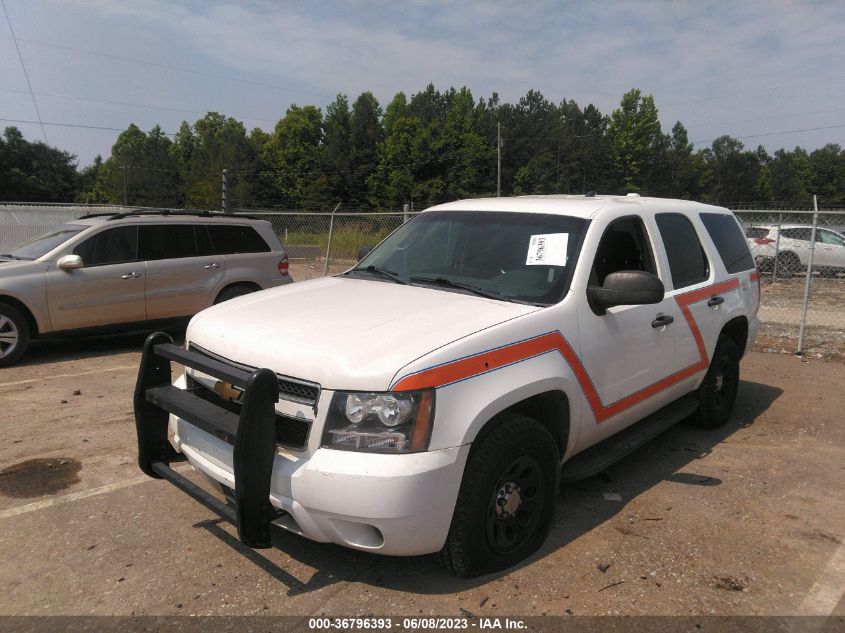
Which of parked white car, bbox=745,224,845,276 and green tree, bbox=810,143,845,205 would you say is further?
green tree, bbox=810,143,845,205

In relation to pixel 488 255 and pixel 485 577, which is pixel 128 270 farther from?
pixel 485 577

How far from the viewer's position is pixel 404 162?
246 ft

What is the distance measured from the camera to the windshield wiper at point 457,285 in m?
3.47

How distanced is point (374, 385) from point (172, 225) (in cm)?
681

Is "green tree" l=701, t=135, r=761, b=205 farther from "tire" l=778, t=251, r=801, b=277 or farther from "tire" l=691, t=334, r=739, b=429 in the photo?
"tire" l=691, t=334, r=739, b=429

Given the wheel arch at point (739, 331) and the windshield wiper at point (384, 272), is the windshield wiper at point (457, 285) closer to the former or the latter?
the windshield wiper at point (384, 272)

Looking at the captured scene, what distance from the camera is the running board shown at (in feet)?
11.7

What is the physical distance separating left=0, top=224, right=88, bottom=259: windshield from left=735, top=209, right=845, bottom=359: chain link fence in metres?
8.59

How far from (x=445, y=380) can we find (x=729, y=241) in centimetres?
378

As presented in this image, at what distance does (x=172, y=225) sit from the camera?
27.7ft

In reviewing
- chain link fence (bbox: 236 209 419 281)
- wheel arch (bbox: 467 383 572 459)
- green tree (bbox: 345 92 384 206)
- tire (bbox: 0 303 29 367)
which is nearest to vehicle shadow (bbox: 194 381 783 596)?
wheel arch (bbox: 467 383 572 459)

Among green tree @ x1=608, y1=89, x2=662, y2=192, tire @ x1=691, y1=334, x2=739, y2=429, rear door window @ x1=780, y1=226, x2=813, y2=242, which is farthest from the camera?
green tree @ x1=608, y1=89, x2=662, y2=192

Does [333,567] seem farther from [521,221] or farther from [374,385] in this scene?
[521,221]

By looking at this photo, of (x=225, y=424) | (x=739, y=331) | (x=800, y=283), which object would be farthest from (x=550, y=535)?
(x=800, y=283)
